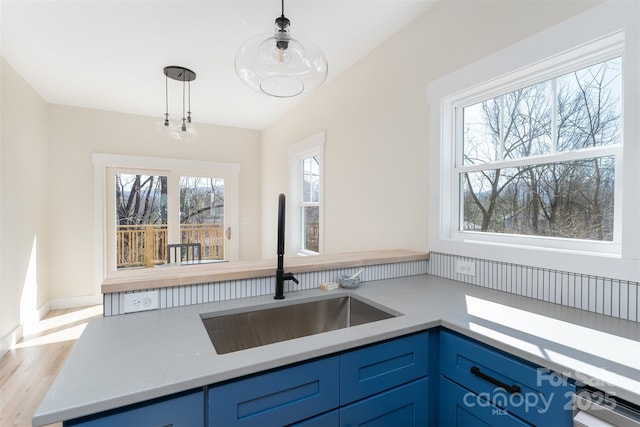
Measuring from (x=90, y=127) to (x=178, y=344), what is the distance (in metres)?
4.34

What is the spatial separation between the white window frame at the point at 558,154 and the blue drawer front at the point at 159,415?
1.54m

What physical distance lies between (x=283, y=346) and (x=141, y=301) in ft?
2.24

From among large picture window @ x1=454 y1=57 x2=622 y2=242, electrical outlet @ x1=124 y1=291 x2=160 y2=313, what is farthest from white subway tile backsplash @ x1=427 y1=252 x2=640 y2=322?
electrical outlet @ x1=124 y1=291 x2=160 y2=313

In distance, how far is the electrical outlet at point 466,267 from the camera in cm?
176

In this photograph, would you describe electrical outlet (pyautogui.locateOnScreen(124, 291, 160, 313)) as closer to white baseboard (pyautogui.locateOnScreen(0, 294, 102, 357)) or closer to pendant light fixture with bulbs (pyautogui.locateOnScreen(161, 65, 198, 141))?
pendant light fixture with bulbs (pyautogui.locateOnScreen(161, 65, 198, 141))

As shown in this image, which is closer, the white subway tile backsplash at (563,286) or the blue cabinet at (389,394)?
the blue cabinet at (389,394)

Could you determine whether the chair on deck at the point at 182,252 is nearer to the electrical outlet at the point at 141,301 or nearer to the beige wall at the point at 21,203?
the beige wall at the point at 21,203

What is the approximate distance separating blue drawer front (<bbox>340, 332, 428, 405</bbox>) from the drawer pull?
0.17 meters

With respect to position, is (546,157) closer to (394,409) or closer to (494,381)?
(494,381)

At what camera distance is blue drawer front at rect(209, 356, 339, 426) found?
832 mm

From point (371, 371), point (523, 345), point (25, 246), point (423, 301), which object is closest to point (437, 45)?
point (423, 301)

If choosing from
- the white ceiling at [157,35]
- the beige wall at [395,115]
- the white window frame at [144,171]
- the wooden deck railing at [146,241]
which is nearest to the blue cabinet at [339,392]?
the beige wall at [395,115]

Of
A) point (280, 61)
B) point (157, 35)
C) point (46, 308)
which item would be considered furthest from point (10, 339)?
point (280, 61)

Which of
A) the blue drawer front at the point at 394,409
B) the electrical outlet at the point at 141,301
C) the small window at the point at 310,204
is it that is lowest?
the blue drawer front at the point at 394,409
